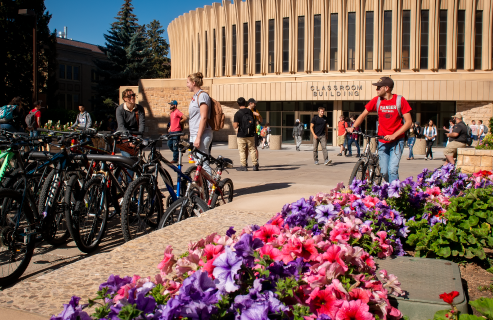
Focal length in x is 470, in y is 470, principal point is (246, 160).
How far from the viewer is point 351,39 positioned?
3228 cm

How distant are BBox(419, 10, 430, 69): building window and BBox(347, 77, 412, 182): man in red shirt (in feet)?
88.3

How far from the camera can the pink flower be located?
1898 millimetres

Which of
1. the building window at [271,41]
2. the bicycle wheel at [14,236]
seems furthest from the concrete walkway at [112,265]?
the building window at [271,41]

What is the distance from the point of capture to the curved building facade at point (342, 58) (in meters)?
30.4

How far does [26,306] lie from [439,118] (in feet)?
108

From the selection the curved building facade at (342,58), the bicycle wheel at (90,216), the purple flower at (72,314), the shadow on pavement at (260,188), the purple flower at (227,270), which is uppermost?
the curved building facade at (342,58)

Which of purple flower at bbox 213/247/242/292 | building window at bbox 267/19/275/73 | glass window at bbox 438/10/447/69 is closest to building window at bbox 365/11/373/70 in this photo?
glass window at bbox 438/10/447/69

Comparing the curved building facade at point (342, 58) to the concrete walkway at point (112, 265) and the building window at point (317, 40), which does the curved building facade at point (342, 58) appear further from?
the concrete walkway at point (112, 265)

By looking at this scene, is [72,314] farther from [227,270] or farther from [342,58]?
[342,58]

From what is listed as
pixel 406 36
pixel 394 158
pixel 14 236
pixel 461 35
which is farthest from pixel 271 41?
pixel 14 236

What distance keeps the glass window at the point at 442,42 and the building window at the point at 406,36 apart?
6.38ft

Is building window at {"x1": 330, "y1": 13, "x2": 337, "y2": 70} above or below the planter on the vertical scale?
above

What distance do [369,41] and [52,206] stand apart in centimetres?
3053

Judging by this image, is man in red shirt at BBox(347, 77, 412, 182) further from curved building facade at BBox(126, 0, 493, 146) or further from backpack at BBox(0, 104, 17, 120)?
curved building facade at BBox(126, 0, 493, 146)
